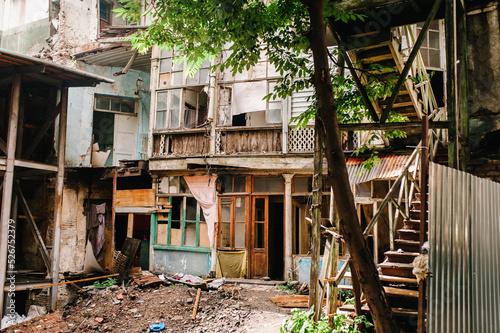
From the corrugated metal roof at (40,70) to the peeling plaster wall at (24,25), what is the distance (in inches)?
235

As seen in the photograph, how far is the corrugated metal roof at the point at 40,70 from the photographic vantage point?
9519 mm

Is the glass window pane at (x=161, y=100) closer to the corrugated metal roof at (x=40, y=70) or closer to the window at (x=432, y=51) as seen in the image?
the corrugated metal roof at (x=40, y=70)

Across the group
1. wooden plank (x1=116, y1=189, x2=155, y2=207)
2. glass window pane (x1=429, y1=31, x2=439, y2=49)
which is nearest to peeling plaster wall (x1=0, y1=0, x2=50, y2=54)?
wooden plank (x1=116, y1=189, x2=155, y2=207)

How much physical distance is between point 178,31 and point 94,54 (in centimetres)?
1078

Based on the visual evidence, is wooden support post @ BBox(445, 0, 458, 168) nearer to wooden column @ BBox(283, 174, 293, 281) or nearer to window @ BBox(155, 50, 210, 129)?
wooden column @ BBox(283, 174, 293, 281)

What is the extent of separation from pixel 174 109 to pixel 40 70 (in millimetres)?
4560

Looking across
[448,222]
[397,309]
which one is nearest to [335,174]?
[448,222]

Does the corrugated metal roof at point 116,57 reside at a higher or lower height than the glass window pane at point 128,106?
higher

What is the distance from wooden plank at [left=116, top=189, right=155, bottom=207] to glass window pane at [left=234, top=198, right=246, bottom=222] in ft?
10.1

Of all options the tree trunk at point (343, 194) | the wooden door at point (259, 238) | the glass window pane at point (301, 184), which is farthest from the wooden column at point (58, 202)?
the tree trunk at point (343, 194)

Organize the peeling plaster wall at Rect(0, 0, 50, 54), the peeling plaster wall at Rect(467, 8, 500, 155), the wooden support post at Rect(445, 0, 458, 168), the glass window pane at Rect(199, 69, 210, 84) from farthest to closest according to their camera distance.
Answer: the peeling plaster wall at Rect(0, 0, 50, 54) → the glass window pane at Rect(199, 69, 210, 84) → the peeling plaster wall at Rect(467, 8, 500, 155) → the wooden support post at Rect(445, 0, 458, 168)

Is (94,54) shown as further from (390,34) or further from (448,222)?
(448,222)

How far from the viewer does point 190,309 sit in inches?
384

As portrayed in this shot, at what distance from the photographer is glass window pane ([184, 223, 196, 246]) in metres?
12.8
